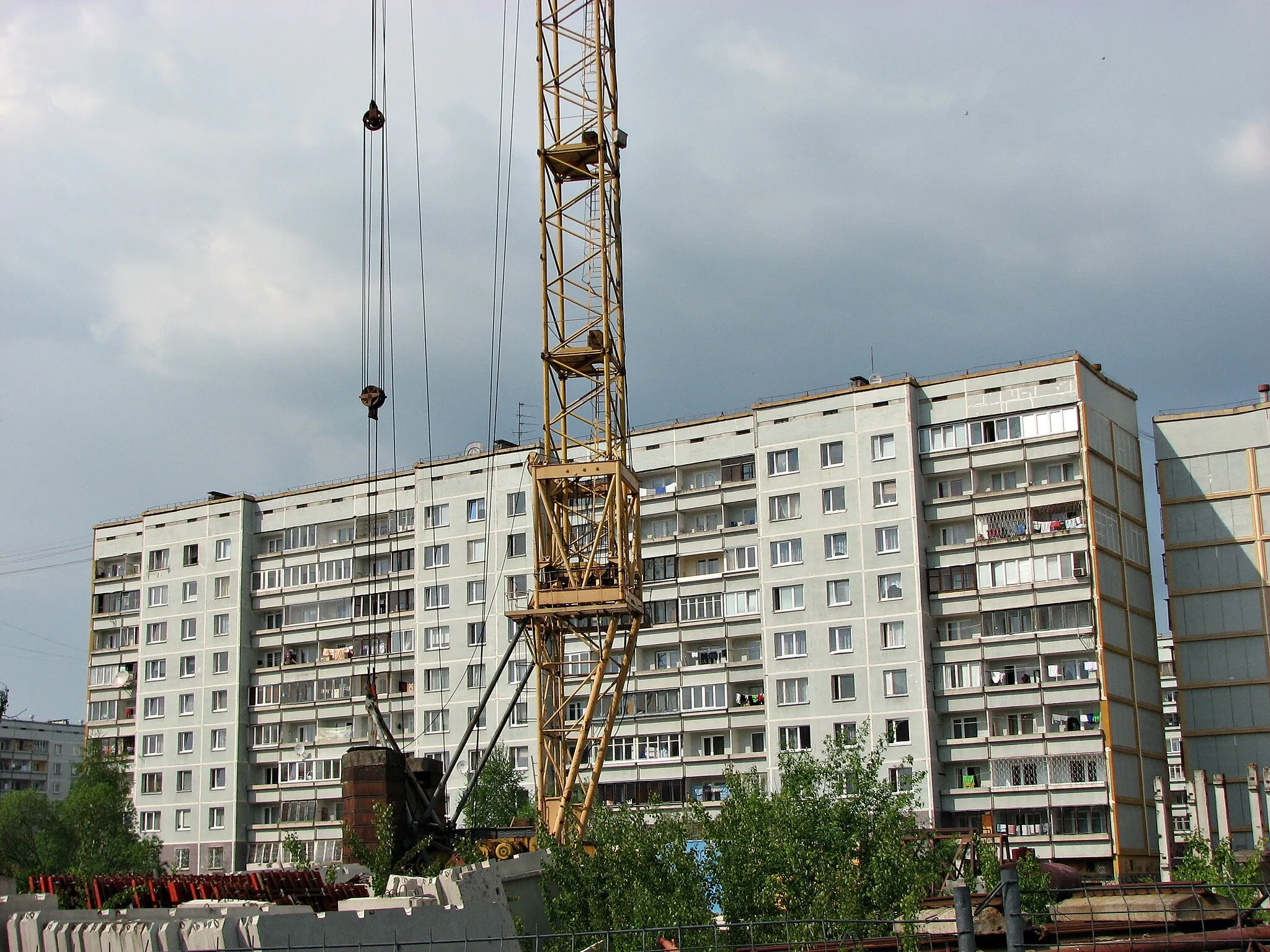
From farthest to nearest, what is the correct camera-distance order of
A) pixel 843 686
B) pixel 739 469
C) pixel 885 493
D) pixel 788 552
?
1. pixel 739 469
2. pixel 788 552
3. pixel 885 493
4. pixel 843 686

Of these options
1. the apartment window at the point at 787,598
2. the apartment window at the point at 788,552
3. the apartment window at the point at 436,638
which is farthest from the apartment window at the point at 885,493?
the apartment window at the point at 436,638

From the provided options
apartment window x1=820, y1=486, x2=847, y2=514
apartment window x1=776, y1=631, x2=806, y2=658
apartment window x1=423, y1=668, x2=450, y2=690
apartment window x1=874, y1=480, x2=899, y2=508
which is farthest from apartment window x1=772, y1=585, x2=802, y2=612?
apartment window x1=423, y1=668, x2=450, y2=690

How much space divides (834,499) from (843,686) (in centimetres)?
1022

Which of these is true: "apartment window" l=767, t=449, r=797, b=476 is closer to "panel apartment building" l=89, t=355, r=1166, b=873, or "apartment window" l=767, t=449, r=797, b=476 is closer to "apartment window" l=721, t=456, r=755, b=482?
"panel apartment building" l=89, t=355, r=1166, b=873

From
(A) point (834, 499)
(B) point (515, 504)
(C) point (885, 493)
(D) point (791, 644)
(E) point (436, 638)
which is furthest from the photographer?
(E) point (436, 638)

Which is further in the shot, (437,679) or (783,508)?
(437,679)

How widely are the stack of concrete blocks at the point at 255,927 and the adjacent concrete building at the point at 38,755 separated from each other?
154432 millimetres

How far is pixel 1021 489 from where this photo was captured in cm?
7669

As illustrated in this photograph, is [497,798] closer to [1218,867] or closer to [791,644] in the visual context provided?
[791,644]

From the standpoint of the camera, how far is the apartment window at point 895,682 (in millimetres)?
76312

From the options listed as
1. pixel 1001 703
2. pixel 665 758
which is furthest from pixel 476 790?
pixel 1001 703

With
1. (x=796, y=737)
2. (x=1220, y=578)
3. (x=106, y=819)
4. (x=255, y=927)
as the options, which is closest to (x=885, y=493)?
(x=796, y=737)

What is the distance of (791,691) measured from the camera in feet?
259

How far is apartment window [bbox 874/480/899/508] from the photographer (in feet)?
259
